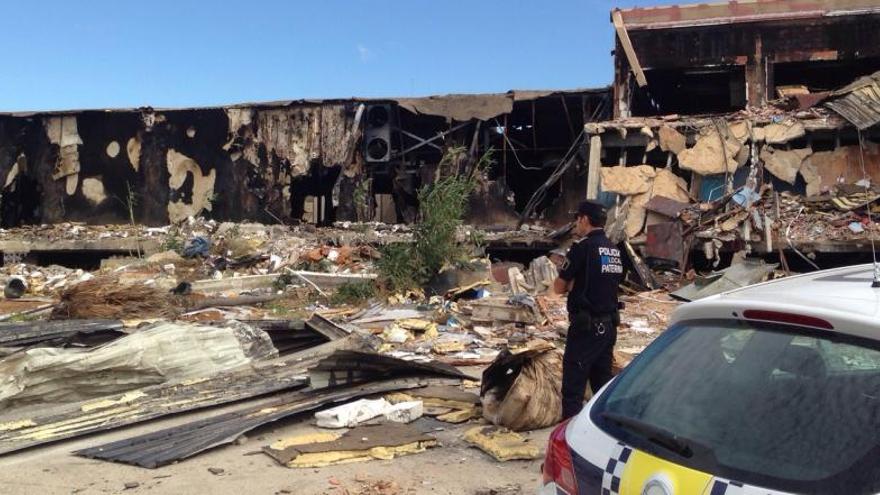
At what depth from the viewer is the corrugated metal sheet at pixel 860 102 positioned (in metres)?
13.9

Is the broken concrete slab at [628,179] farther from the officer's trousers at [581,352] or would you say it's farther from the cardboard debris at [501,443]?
the officer's trousers at [581,352]

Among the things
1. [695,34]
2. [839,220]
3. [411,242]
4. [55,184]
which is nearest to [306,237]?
[411,242]

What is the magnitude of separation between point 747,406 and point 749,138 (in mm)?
13479

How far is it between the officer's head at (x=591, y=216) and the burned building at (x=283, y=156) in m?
13.2

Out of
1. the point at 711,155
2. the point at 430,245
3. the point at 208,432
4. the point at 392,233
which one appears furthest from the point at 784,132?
the point at 208,432

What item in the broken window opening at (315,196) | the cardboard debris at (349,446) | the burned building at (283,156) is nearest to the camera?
the cardboard debris at (349,446)

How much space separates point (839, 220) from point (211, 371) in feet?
37.0

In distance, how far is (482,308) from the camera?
34.0 ft

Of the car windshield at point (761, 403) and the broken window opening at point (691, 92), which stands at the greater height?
the broken window opening at point (691, 92)

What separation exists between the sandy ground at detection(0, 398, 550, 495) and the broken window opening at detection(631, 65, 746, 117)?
46.4 feet

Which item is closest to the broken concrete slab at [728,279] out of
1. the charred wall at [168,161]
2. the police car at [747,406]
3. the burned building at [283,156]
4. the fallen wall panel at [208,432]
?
the burned building at [283,156]

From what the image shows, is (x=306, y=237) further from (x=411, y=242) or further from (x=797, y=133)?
(x=797, y=133)

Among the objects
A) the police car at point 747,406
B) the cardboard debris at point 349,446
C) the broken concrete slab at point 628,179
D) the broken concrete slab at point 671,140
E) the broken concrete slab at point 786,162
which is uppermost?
the broken concrete slab at point 671,140

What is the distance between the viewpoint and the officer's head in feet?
16.5
